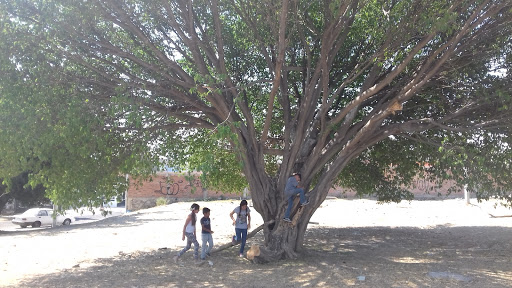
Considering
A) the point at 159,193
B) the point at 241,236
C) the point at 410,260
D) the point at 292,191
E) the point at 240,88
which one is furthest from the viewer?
the point at 159,193

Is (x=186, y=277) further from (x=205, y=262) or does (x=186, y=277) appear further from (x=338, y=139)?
(x=338, y=139)

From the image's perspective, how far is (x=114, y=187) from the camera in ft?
38.0

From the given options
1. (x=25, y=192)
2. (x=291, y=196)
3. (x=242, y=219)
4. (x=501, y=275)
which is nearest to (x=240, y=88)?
(x=291, y=196)

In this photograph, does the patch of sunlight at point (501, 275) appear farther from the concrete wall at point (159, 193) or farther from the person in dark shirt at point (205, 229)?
the concrete wall at point (159, 193)

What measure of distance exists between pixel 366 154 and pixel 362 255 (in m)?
4.68

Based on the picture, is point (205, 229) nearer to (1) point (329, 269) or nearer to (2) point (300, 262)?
(2) point (300, 262)

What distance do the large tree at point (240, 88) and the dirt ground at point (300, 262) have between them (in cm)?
159

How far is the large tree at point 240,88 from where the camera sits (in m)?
9.16

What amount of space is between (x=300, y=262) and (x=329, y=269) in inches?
41.1

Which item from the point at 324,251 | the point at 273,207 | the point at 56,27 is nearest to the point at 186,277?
the point at 273,207

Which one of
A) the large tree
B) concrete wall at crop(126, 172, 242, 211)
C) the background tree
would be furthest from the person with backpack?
concrete wall at crop(126, 172, 242, 211)

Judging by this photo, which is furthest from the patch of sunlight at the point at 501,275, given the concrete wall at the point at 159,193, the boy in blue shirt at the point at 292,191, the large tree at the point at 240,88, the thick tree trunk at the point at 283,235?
the concrete wall at the point at 159,193

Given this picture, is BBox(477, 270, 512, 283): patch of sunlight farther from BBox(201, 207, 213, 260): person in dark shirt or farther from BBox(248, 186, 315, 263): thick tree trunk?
BBox(201, 207, 213, 260): person in dark shirt

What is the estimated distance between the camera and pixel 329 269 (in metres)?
9.62
